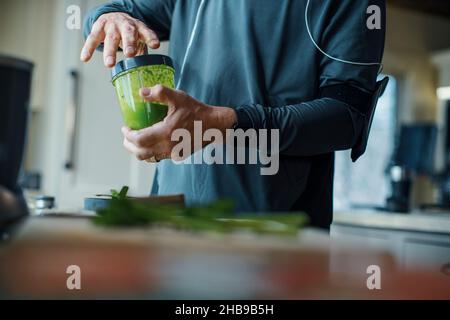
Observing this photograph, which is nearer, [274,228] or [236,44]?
[274,228]

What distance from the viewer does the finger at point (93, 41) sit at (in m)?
0.55

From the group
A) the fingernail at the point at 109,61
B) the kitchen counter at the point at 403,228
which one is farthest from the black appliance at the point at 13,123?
the kitchen counter at the point at 403,228

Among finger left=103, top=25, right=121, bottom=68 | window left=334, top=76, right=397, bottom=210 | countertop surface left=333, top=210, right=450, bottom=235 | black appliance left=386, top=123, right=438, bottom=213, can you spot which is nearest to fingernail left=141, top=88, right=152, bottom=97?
finger left=103, top=25, right=121, bottom=68

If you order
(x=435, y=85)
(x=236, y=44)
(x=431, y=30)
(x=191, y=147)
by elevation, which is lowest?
(x=191, y=147)

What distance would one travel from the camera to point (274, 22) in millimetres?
537

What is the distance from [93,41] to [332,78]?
23 cm

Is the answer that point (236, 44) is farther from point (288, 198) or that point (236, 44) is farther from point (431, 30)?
point (431, 30)

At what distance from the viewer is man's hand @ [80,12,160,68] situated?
54cm

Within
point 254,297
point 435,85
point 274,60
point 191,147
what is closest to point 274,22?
point 274,60

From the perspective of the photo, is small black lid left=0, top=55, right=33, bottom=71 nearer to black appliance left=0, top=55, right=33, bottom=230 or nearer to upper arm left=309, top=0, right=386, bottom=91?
black appliance left=0, top=55, right=33, bottom=230

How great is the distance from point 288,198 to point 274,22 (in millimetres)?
166

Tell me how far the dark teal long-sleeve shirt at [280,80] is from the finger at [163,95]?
9cm

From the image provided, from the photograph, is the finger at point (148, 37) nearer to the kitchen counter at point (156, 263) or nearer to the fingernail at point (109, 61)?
the fingernail at point (109, 61)

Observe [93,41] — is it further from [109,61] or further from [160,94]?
[160,94]
